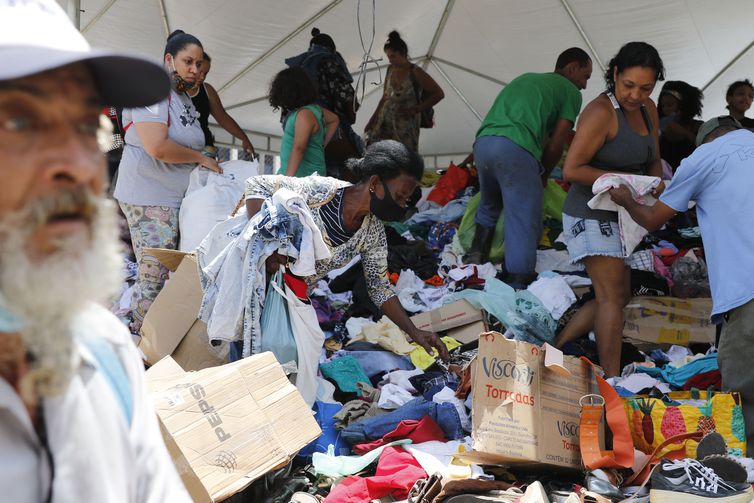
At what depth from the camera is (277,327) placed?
394cm

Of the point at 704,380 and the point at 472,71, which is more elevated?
the point at 472,71

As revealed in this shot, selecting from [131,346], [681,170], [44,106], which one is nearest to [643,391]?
[681,170]

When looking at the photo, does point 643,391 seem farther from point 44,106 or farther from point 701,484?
point 44,106

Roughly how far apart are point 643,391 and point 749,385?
0.69 meters

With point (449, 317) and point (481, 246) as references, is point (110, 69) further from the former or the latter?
point (481, 246)

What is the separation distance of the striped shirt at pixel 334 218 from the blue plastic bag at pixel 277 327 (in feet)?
1.43

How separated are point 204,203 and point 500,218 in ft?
8.39

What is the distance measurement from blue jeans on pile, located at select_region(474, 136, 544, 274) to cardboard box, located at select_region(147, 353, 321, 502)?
2.53 metres

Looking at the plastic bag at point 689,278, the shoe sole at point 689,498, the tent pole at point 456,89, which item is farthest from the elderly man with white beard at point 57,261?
the tent pole at point 456,89

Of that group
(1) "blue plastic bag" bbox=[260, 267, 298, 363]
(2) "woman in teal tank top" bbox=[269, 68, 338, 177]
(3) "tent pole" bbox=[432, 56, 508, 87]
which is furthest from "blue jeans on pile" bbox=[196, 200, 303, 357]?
(3) "tent pole" bbox=[432, 56, 508, 87]

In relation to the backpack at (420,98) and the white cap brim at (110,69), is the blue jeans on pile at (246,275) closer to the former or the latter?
the white cap brim at (110,69)

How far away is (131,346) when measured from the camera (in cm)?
135

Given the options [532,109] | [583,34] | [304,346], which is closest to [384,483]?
[304,346]

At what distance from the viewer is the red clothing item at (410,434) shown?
3719mm
